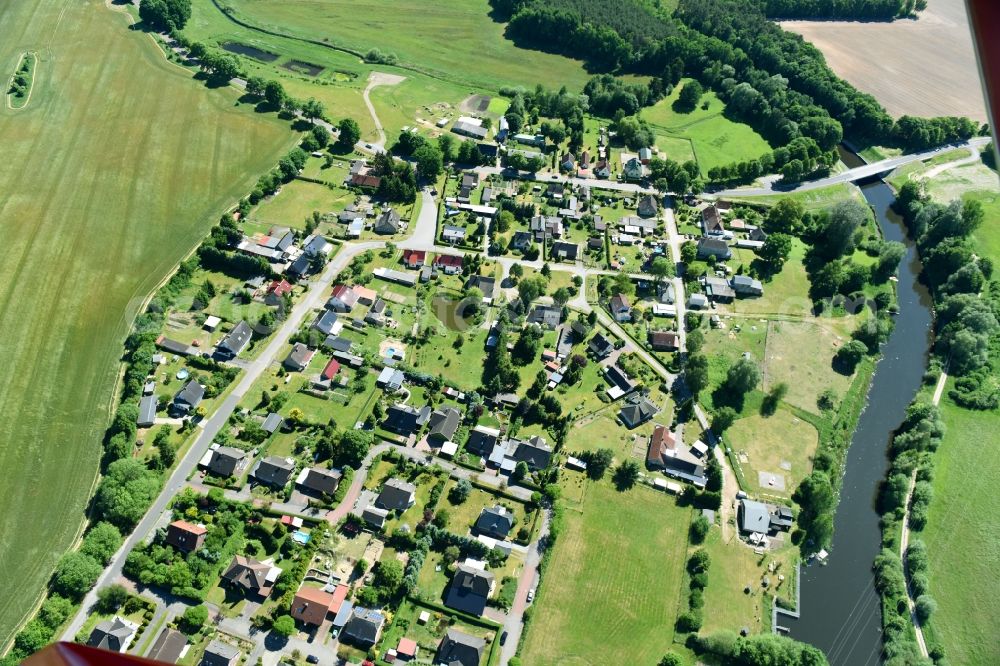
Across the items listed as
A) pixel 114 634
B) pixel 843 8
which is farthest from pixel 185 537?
pixel 843 8

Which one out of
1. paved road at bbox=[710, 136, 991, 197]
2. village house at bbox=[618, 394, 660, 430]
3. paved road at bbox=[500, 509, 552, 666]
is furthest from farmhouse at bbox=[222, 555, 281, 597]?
paved road at bbox=[710, 136, 991, 197]

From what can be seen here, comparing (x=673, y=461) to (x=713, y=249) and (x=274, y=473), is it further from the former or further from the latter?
(x=274, y=473)

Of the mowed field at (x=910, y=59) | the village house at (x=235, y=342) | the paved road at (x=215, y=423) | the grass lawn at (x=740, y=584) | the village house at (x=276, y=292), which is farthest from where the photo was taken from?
the mowed field at (x=910, y=59)

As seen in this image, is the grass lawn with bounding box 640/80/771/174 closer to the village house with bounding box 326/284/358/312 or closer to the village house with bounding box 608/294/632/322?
the village house with bounding box 608/294/632/322

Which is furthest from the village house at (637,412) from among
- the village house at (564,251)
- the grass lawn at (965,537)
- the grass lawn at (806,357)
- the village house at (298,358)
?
the village house at (298,358)

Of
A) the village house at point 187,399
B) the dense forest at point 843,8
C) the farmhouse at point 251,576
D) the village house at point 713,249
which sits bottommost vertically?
the farmhouse at point 251,576

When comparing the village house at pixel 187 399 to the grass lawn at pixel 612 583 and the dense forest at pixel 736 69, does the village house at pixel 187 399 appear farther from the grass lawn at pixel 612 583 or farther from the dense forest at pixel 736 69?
the dense forest at pixel 736 69

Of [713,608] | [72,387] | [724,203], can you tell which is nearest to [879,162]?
[724,203]
